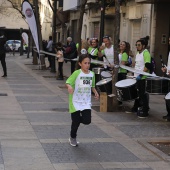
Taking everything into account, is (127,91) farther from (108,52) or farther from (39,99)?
(39,99)

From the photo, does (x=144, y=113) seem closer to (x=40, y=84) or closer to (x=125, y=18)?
(x=40, y=84)

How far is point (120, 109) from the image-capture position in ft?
36.4

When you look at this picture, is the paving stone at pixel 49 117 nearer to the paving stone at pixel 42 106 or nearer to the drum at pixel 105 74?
the paving stone at pixel 42 106

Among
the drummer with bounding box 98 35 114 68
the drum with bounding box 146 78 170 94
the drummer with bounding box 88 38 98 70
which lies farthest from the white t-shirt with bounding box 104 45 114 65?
the drum with bounding box 146 78 170 94

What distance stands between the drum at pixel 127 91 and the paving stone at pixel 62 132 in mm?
1531

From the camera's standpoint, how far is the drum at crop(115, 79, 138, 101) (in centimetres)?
986

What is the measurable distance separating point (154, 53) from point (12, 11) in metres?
46.6

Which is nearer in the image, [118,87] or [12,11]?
[118,87]

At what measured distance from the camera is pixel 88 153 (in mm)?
6777

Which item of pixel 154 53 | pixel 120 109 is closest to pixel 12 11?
pixel 154 53

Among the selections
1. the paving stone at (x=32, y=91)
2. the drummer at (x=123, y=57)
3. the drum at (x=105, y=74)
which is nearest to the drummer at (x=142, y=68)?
the drummer at (x=123, y=57)

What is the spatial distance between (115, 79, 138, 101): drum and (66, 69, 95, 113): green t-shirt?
2936 mm

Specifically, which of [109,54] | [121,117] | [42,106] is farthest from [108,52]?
[121,117]

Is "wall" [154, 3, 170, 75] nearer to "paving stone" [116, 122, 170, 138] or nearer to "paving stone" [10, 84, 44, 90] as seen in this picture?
"paving stone" [10, 84, 44, 90]
